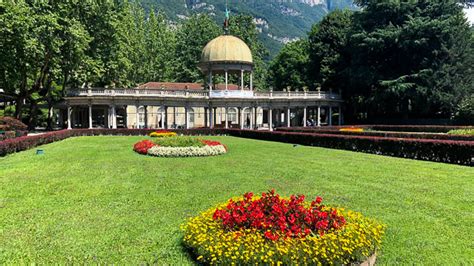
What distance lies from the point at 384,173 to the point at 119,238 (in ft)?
32.7

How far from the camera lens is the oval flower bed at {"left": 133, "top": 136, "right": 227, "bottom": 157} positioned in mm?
19016

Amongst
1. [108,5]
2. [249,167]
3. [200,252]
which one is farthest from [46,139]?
[200,252]

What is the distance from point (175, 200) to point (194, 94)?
1540 inches

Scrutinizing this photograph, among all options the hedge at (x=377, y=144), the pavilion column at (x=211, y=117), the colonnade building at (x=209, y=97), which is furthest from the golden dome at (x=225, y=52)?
the hedge at (x=377, y=144)

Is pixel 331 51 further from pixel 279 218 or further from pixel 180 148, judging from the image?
pixel 279 218

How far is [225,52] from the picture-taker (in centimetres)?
4812

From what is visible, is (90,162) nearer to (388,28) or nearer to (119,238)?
(119,238)

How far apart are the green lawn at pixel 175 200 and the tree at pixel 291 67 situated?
53.3m

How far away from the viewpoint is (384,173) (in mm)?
13484

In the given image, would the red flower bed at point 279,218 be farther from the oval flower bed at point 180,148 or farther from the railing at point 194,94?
the railing at point 194,94

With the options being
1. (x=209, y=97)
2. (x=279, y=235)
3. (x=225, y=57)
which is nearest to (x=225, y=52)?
(x=225, y=57)

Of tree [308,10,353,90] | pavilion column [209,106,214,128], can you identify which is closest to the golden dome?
Answer: pavilion column [209,106,214,128]

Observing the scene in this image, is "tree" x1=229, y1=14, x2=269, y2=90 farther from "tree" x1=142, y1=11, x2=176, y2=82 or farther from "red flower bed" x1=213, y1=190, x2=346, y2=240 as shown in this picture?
"red flower bed" x1=213, y1=190, x2=346, y2=240

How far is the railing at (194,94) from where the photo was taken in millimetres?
43622
